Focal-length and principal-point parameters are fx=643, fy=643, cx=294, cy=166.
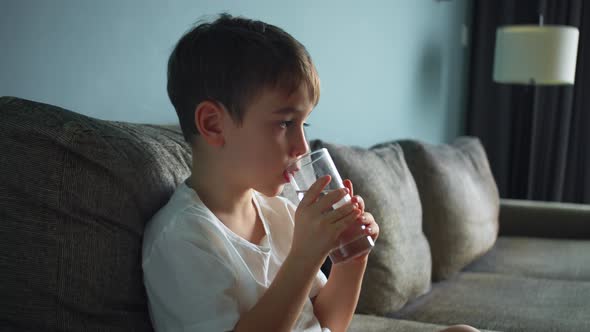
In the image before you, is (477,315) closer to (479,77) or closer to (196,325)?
(196,325)

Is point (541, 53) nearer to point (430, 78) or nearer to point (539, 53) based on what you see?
point (539, 53)

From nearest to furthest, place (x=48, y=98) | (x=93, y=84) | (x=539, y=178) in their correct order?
(x=48, y=98)
(x=93, y=84)
(x=539, y=178)

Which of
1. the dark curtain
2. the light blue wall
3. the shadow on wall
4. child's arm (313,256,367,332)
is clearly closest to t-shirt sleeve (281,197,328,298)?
child's arm (313,256,367,332)

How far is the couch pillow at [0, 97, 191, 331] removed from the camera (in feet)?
2.88

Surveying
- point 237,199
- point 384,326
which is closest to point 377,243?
point 384,326

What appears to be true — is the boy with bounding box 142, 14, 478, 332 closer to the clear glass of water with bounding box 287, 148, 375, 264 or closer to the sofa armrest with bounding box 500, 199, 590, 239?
the clear glass of water with bounding box 287, 148, 375, 264

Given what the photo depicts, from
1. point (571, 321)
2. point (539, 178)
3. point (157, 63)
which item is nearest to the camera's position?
point (157, 63)

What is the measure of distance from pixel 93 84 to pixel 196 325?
64cm

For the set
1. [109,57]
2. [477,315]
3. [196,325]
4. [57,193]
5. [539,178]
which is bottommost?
[539,178]

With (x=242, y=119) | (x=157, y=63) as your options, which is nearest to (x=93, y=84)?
(x=157, y=63)

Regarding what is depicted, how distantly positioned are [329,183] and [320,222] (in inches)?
2.9

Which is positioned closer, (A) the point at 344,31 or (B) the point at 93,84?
(B) the point at 93,84

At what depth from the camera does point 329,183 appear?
100 centimetres

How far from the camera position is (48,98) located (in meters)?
1.24
